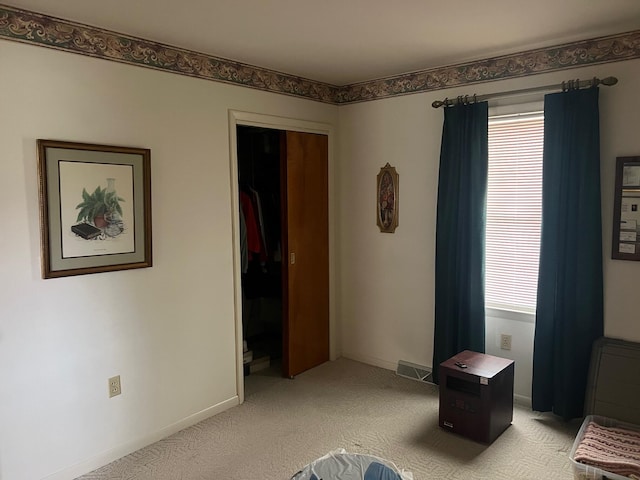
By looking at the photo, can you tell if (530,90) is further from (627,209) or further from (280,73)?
(280,73)

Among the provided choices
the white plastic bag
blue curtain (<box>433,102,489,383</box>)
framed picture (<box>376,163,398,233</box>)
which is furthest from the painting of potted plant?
blue curtain (<box>433,102,489,383</box>)

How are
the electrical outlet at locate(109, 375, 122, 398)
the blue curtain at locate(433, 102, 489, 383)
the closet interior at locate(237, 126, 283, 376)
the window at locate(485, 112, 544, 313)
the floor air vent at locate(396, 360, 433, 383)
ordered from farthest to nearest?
1. the closet interior at locate(237, 126, 283, 376)
2. the floor air vent at locate(396, 360, 433, 383)
3. the blue curtain at locate(433, 102, 489, 383)
4. the window at locate(485, 112, 544, 313)
5. the electrical outlet at locate(109, 375, 122, 398)

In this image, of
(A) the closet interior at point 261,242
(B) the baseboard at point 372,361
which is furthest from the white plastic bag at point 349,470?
(A) the closet interior at point 261,242

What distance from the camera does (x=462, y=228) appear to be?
3500mm

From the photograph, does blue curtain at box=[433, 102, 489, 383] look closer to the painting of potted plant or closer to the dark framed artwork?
the dark framed artwork

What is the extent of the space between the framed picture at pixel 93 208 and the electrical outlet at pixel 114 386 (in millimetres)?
644

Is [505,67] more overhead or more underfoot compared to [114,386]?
more overhead

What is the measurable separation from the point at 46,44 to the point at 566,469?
3560 millimetres

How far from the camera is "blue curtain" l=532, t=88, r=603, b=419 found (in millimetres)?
2959

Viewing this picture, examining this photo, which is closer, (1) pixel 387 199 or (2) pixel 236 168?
(2) pixel 236 168

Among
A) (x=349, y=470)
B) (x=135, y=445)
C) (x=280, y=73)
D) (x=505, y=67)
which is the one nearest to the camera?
(x=349, y=470)

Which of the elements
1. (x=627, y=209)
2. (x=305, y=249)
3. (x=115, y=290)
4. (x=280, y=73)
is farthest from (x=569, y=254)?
(x=115, y=290)

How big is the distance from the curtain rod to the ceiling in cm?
26

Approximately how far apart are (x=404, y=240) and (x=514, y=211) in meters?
0.90
